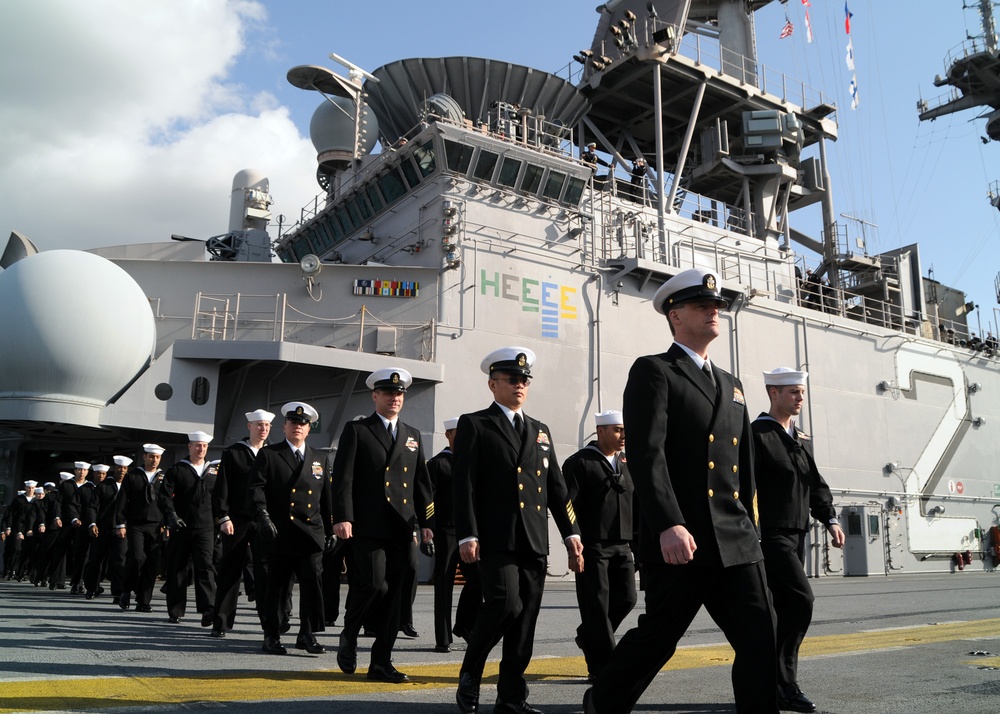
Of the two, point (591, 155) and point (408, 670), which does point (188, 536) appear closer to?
point (408, 670)

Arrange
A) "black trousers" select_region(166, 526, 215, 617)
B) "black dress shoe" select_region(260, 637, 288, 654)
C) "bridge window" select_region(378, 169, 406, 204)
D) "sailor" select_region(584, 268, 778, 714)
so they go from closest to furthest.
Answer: "sailor" select_region(584, 268, 778, 714)
"black dress shoe" select_region(260, 637, 288, 654)
"black trousers" select_region(166, 526, 215, 617)
"bridge window" select_region(378, 169, 406, 204)

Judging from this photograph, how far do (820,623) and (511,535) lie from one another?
5.43 m

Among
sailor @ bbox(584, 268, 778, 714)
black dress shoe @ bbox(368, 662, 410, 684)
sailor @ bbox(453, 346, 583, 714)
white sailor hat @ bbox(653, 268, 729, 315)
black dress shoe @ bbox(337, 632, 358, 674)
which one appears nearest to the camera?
sailor @ bbox(584, 268, 778, 714)

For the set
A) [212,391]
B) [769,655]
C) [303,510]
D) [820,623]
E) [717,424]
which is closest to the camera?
[769,655]

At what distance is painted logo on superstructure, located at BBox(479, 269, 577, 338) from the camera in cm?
1680

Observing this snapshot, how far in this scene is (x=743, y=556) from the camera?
117 inches

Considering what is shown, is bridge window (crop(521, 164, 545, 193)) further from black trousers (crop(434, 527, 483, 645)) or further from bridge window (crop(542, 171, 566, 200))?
black trousers (crop(434, 527, 483, 645))

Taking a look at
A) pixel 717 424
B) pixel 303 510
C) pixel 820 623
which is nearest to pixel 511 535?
pixel 717 424

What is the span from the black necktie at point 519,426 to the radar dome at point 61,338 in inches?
405

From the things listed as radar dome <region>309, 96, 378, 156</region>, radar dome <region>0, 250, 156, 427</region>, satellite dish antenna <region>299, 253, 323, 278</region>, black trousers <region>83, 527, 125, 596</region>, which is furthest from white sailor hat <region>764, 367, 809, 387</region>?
radar dome <region>309, 96, 378, 156</region>

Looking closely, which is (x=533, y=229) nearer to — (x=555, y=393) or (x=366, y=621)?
(x=555, y=393)

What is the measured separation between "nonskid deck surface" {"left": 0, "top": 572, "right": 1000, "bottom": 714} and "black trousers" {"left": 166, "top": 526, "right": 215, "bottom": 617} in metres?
0.35

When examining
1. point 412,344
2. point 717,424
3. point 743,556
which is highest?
point 412,344

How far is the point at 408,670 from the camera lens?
17.5 ft
